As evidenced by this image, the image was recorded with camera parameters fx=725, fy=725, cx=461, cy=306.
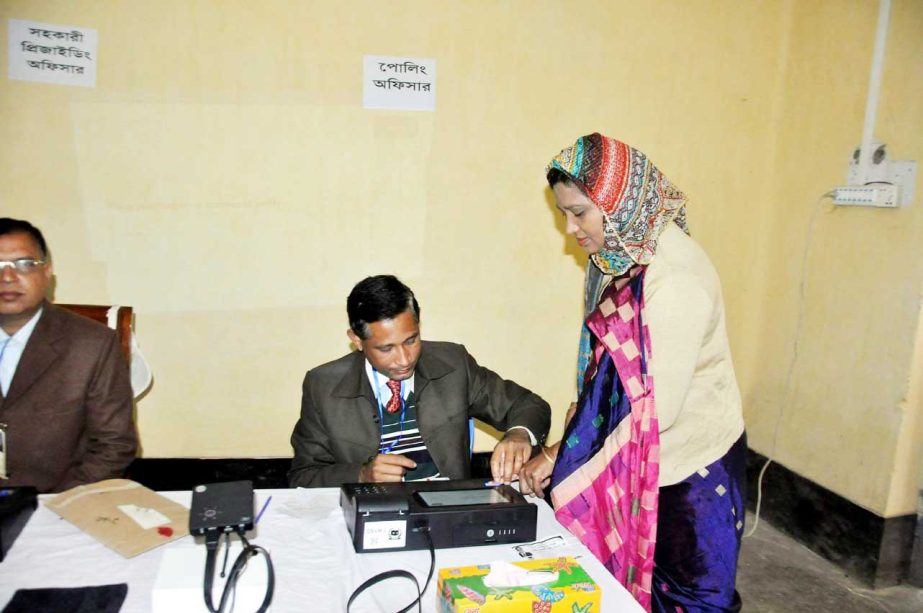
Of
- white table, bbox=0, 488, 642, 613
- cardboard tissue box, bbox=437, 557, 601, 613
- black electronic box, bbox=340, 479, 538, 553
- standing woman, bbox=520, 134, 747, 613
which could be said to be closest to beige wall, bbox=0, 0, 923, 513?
standing woman, bbox=520, 134, 747, 613

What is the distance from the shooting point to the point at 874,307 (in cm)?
282

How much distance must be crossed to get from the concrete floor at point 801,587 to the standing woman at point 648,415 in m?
1.10

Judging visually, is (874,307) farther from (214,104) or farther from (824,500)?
(214,104)

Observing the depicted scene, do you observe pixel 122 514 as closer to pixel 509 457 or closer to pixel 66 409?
pixel 66 409

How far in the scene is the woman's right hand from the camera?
1.80 metres

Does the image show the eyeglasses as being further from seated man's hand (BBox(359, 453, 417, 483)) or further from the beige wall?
seated man's hand (BBox(359, 453, 417, 483))

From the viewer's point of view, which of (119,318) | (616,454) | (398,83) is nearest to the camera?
(616,454)

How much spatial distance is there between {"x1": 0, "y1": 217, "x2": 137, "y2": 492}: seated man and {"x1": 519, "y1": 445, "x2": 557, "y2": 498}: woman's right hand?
116 cm

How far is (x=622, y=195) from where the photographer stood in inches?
68.6

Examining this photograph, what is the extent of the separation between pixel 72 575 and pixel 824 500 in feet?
9.19

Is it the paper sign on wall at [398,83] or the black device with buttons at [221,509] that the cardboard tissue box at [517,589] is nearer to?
the black device with buttons at [221,509]

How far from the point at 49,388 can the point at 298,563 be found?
42.7 inches

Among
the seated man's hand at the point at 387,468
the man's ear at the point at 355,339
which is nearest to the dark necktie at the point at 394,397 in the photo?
the man's ear at the point at 355,339

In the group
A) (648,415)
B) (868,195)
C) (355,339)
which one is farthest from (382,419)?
(868,195)
